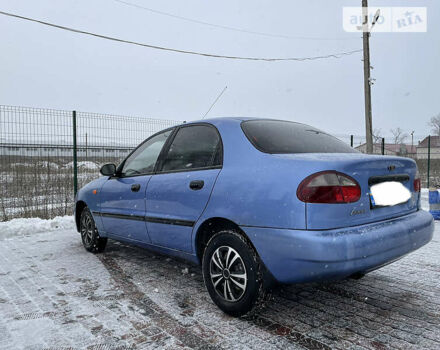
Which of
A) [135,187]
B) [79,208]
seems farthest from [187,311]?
[79,208]

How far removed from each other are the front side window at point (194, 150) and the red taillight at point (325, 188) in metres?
0.88

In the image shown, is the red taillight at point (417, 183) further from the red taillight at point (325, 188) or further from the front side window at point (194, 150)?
the front side window at point (194, 150)

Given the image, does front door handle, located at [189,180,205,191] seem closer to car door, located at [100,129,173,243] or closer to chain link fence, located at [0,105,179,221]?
car door, located at [100,129,173,243]

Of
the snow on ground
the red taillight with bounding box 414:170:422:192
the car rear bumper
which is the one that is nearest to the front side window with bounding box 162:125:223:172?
the car rear bumper

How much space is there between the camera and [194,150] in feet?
11.0

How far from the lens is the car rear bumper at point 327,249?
2.24 meters

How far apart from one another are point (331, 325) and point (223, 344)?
0.85m

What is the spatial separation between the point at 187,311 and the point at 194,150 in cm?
142

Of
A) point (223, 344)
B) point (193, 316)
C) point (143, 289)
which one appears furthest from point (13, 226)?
point (223, 344)

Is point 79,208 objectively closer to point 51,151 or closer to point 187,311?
point 187,311

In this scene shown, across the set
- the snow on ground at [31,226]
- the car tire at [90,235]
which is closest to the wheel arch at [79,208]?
the car tire at [90,235]

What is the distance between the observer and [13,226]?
650cm

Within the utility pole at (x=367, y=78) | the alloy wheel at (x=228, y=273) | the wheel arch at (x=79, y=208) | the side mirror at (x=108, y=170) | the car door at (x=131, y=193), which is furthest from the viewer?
the utility pole at (x=367, y=78)

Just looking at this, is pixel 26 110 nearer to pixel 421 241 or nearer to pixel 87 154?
pixel 87 154
